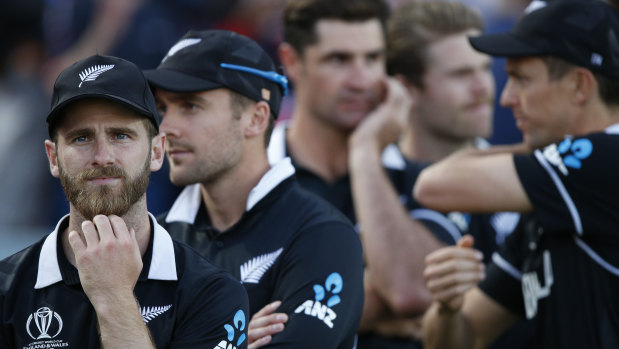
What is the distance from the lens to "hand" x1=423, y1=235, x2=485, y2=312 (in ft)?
14.9

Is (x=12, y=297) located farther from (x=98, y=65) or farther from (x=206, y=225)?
(x=206, y=225)

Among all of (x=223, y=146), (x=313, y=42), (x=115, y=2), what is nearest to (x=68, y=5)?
(x=115, y=2)

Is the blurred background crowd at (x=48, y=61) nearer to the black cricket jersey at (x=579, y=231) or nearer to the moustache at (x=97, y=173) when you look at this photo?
the black cricket jersey at (x=579, y=231)

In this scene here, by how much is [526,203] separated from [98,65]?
6.59ft

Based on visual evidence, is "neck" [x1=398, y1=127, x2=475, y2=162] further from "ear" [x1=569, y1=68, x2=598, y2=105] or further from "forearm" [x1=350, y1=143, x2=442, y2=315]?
"ear" [x1=569, y1=68, x2=598, y2=105]

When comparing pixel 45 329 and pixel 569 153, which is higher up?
pixel 45 329

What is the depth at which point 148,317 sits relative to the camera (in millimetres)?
3006

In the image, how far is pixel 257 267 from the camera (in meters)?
3.76

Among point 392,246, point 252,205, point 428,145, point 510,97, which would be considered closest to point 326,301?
point 252,205

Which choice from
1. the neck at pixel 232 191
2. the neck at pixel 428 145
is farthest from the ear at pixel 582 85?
the neck at pixel 428 145

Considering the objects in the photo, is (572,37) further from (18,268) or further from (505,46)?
(18,268)

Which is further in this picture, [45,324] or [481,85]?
[481,85]

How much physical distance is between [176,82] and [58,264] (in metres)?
1.04

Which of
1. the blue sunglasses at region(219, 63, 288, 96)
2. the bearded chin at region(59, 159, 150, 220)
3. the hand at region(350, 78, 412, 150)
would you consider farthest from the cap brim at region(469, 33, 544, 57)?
the bearded chin at region(59, 159, 150, 220)
